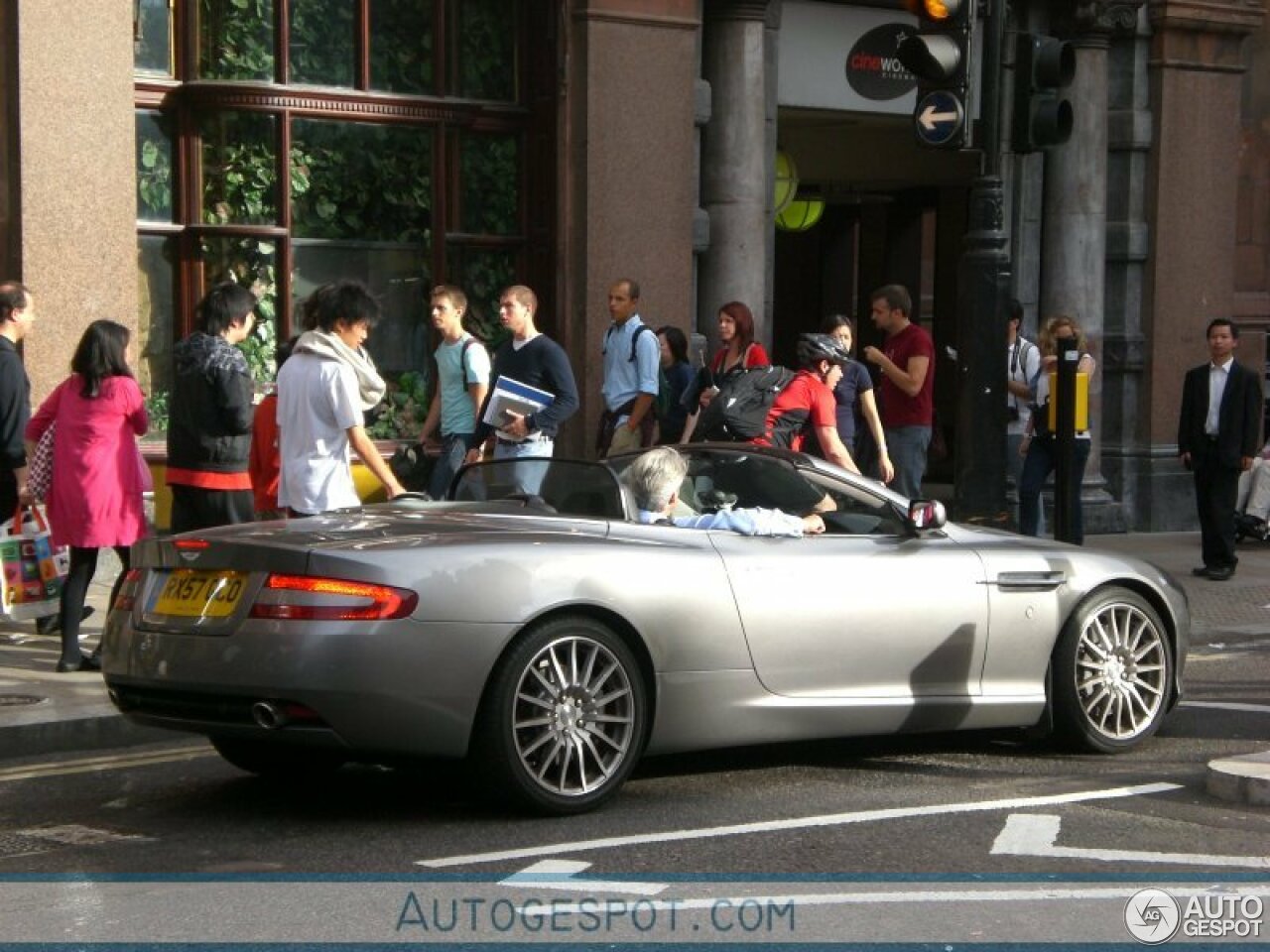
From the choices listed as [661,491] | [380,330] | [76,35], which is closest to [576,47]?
[380,330]

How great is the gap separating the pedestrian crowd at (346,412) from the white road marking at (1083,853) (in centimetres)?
158

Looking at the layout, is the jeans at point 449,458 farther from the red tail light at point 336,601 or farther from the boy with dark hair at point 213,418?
the red tail light at point 336,601

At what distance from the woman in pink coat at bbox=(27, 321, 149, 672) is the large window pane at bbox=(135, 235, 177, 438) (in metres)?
3.60

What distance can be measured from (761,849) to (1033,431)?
9304 mm

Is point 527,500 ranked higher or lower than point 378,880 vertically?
higher

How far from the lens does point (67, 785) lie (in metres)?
8.07

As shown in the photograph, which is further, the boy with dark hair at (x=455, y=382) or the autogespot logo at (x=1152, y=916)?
the boy with dark hair at (x=455, y=382)

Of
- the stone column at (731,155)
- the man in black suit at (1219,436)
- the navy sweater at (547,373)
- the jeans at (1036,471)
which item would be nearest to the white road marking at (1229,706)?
the navy sweater at (547,373)

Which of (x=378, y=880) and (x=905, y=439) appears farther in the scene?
(x=905, y=439)

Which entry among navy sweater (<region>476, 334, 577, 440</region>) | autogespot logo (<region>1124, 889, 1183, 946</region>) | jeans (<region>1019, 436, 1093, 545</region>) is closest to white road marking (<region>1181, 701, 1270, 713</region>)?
navy sweater (<region>476, 334, 577, 440</region>)

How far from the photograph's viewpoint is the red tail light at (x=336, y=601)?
272 inches

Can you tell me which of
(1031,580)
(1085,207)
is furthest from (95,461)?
(1085,207)

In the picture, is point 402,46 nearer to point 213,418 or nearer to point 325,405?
point 213,418

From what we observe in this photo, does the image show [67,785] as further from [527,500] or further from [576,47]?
[576,47]
